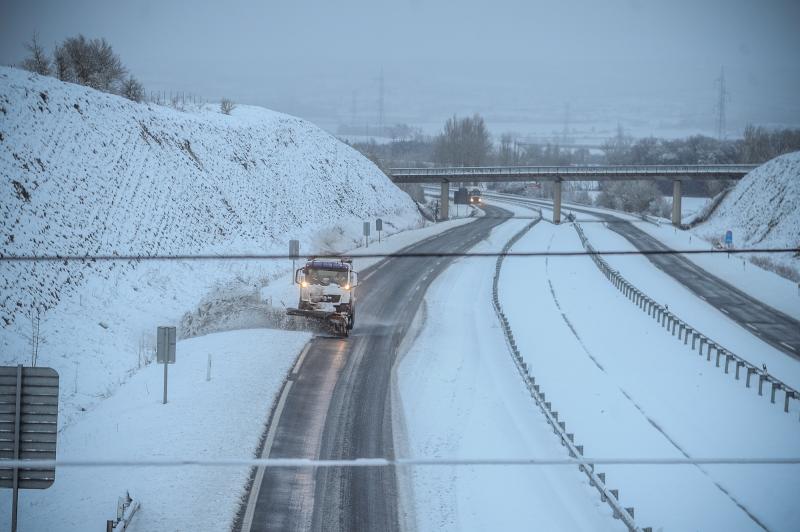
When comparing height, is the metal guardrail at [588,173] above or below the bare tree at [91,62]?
below

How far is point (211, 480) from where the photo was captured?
18922 mm

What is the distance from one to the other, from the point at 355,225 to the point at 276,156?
10.6 metres

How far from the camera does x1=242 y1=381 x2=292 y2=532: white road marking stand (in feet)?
56.7

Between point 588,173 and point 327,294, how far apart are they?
68395mm

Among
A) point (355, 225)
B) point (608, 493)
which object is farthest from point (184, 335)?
point (355, 225)

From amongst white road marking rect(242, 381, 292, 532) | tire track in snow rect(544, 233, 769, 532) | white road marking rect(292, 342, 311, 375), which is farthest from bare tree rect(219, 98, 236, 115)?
white road marking rect(242, 381, 292, 532)

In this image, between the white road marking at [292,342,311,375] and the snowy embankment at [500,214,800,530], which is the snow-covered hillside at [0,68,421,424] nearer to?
the white road marking at [292,342,311,375]

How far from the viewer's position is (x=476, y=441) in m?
23.1

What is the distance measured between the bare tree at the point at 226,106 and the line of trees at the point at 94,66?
52.8 ft

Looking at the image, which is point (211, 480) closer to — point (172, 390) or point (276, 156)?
point (172, 390)

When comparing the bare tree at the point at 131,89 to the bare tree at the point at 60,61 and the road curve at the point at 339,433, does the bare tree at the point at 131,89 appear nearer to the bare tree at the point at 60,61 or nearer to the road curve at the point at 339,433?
the bare tree at the point at 60,61

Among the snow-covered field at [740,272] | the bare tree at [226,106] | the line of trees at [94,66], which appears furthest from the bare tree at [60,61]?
the snow-covered field at [740,272]

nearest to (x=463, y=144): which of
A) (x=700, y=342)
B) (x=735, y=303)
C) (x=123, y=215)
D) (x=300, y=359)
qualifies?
(x=735, y=303)

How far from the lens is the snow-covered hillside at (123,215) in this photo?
31875 millimetres
